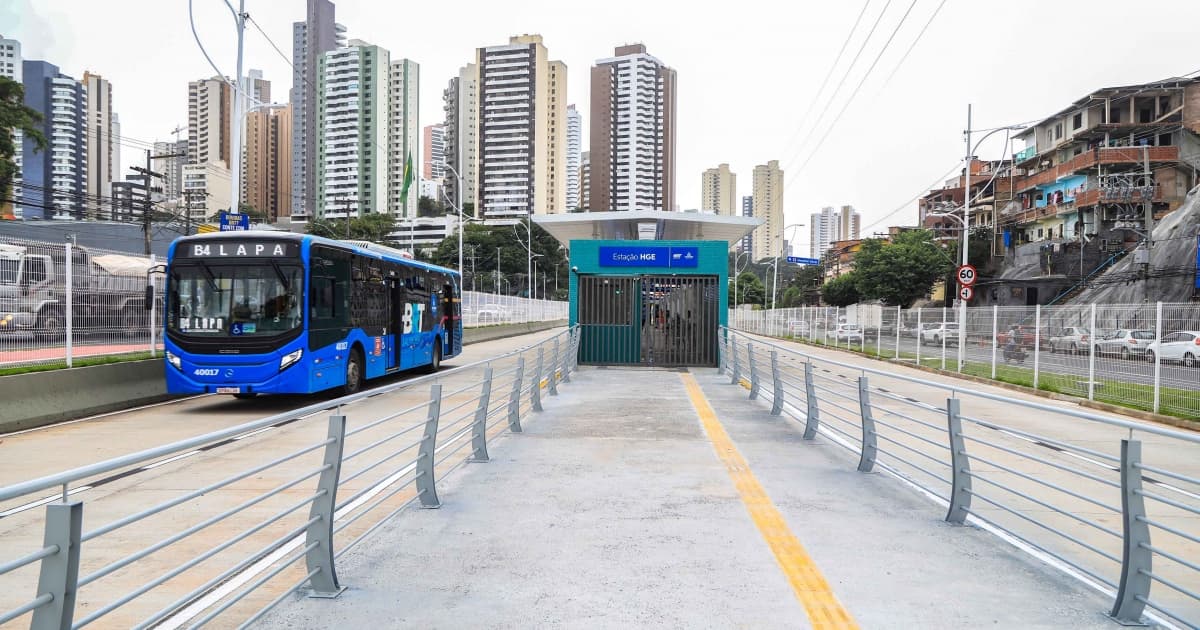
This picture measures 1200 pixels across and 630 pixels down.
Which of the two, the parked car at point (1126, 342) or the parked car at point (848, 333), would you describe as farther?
the parked car at point (848, 333)

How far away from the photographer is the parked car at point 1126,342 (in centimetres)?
1664

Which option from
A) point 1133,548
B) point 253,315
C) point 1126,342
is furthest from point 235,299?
point 1126,342

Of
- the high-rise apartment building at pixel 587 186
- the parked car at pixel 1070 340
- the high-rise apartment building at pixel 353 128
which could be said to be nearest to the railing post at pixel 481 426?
the parked car at pixel 1070 340

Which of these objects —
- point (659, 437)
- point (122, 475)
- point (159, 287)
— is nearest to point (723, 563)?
point (659, 437)

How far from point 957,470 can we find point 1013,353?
62.1 feet

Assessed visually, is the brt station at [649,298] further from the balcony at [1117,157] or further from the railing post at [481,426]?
the balcony at [1117,157]

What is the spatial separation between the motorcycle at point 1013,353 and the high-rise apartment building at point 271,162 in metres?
153

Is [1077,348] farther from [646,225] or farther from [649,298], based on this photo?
[646,225]

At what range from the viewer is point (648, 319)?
79.8 feet

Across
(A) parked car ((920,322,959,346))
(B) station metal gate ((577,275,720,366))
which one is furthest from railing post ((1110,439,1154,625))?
(A) parked car ((920,322,959,346))

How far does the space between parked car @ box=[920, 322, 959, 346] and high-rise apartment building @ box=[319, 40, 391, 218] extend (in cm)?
11259

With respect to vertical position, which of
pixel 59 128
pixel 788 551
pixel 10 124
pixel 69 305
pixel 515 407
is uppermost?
pixel 59 128

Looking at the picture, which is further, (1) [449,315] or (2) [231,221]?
(1) [449,315]

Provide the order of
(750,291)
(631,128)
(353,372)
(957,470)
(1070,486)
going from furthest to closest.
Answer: (631,128)
(750,291)
(353,372)
(1070,486)
(957,470)
